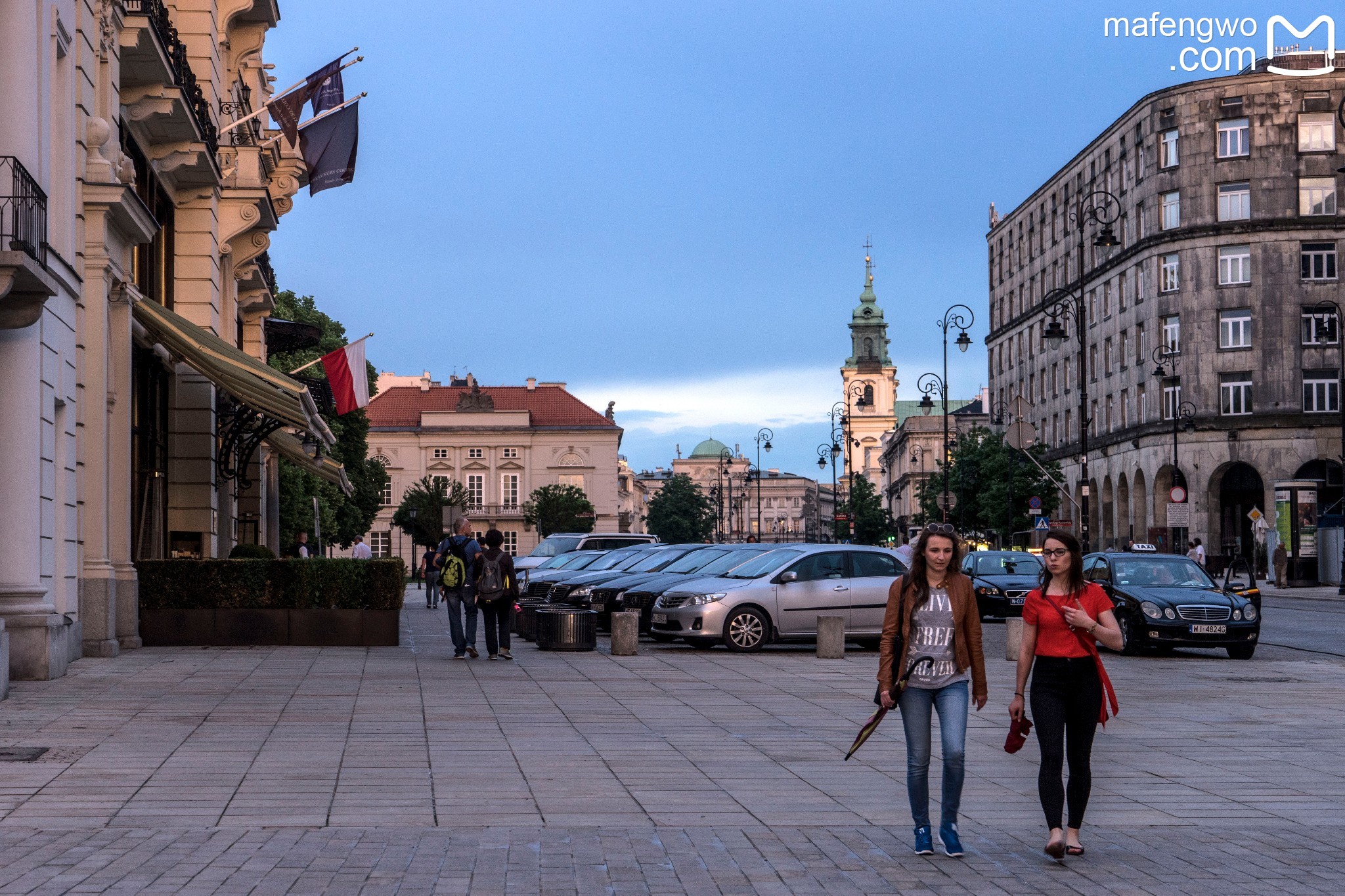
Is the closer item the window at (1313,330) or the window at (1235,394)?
the window at (1313,330)

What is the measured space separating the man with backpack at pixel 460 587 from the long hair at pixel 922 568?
44.3ft

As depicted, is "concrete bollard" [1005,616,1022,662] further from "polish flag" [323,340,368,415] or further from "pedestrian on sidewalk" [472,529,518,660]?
"polish flag" [323,340,368,415]

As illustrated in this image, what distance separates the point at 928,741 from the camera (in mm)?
8523

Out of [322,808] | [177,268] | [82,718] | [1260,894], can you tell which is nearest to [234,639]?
[177,268]

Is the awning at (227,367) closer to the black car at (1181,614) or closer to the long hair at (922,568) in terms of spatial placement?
the black car at (1181,614)

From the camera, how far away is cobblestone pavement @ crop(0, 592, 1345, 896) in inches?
302

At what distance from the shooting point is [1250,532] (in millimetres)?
71438

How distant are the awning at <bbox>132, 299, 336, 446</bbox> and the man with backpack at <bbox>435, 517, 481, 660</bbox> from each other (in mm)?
3371

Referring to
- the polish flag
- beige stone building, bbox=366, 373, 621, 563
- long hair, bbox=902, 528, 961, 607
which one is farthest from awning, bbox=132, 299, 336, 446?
beige stone building, bbox=366, 373, 621, 563

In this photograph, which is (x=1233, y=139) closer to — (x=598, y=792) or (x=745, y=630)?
(x=745, y=630)

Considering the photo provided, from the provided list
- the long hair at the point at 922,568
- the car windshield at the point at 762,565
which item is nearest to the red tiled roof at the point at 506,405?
the car windshield at the point at 762,565

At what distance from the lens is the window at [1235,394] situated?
71312mm

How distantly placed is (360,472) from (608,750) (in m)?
69.9

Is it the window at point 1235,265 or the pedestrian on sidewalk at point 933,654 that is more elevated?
the window at point 1235,265
